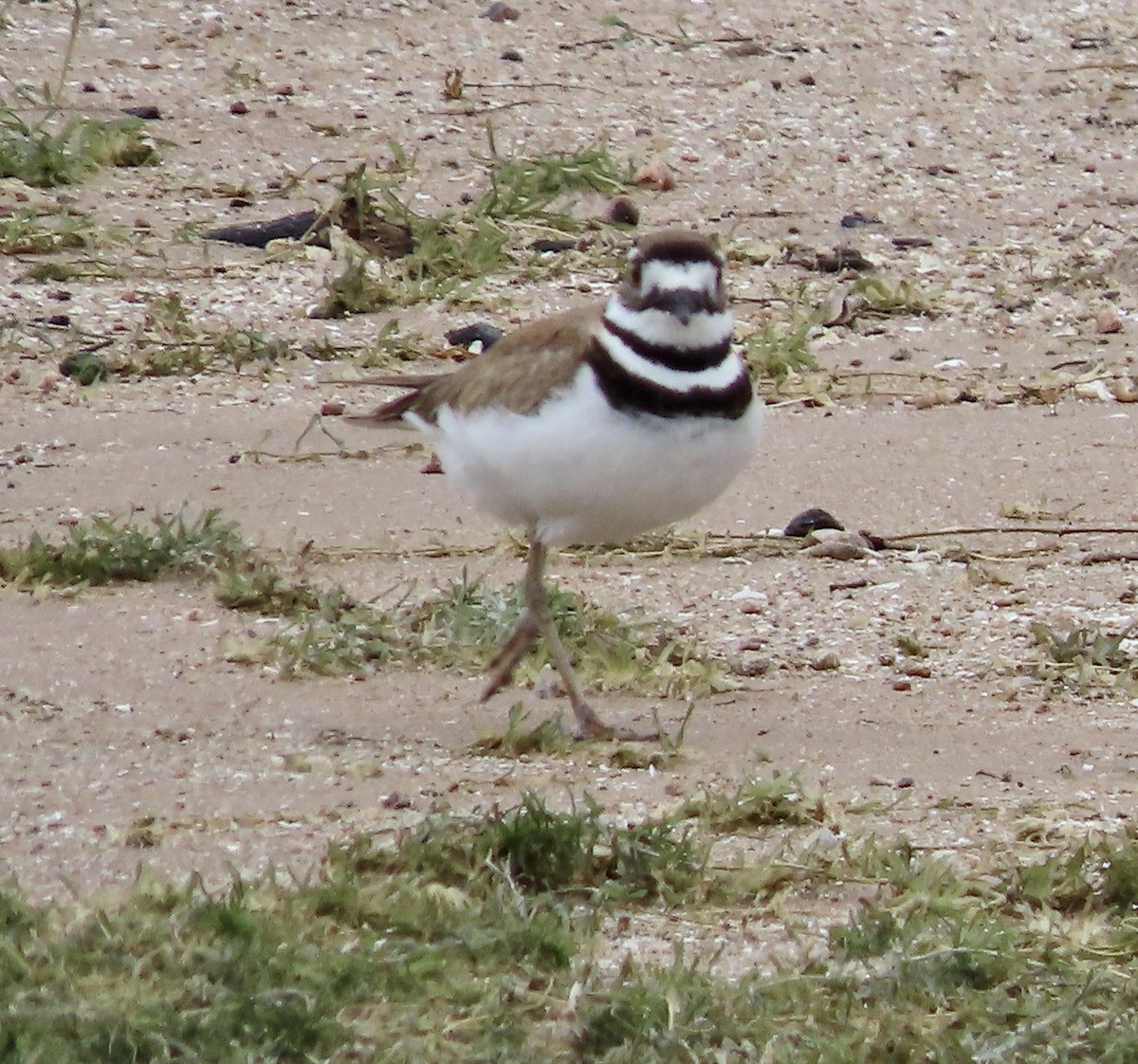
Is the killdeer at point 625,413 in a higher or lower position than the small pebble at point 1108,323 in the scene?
higher

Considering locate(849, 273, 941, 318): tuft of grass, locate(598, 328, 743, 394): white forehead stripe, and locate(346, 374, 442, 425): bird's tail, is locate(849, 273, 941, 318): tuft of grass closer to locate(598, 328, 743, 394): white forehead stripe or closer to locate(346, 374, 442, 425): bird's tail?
locate(346, 374, 442, 425): bird's tail

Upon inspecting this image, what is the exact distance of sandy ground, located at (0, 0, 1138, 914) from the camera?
413cm

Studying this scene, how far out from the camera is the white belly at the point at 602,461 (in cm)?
420

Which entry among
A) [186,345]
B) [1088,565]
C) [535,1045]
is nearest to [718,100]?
[186,345]

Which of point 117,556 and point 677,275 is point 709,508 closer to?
point 117,556

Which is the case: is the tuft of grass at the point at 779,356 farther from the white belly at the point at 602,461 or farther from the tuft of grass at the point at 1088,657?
the white belly at the point at 602,461

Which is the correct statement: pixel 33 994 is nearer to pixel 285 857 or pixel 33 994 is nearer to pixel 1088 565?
pixel 285 857

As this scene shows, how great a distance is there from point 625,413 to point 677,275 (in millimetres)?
289

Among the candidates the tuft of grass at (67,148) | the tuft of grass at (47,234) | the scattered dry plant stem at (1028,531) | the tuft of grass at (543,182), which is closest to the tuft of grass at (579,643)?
the scattered dry plant stem at (1028,531)

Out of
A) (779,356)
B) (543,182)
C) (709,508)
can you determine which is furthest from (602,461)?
(543,182)

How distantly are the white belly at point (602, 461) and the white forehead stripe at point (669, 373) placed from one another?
60 millimetres

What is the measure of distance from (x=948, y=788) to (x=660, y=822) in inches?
25.2

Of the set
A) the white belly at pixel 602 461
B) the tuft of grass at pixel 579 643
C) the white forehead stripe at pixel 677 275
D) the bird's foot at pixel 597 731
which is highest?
the white forehead stripe at pixel 677 275

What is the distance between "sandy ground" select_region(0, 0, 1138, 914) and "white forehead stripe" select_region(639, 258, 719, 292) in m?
0.84
